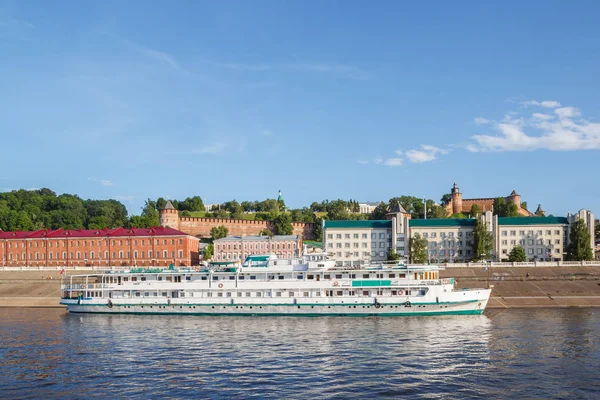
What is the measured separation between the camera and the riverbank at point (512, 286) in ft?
251

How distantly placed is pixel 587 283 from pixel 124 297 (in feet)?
200

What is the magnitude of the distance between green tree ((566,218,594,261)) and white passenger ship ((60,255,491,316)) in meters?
52.3

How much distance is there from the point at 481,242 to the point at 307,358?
81127mm

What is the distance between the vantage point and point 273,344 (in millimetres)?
48281

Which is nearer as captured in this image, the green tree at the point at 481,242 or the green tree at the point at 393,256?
→ the green tree at the point at 393,256

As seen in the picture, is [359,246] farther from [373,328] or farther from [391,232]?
[373,328]

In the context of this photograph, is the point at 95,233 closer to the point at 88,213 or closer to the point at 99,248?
the point at 99,248

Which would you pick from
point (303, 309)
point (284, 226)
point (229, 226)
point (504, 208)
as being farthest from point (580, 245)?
point (229, 226)

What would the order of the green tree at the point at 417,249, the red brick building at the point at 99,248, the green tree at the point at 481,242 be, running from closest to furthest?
1. the green tree at the point at 417,249
2. the green tree at the point at 481,242
3. the red brick building at the point at 99,248

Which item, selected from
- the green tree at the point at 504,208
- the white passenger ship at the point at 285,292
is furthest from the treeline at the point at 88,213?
the white passenger ship at the point at 285,292

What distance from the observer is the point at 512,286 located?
84.4 metres

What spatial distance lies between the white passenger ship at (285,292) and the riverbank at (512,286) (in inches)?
461

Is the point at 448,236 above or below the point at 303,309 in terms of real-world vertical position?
above

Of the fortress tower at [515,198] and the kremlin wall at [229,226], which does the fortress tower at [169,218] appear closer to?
the kremlin wall at [229,226]
